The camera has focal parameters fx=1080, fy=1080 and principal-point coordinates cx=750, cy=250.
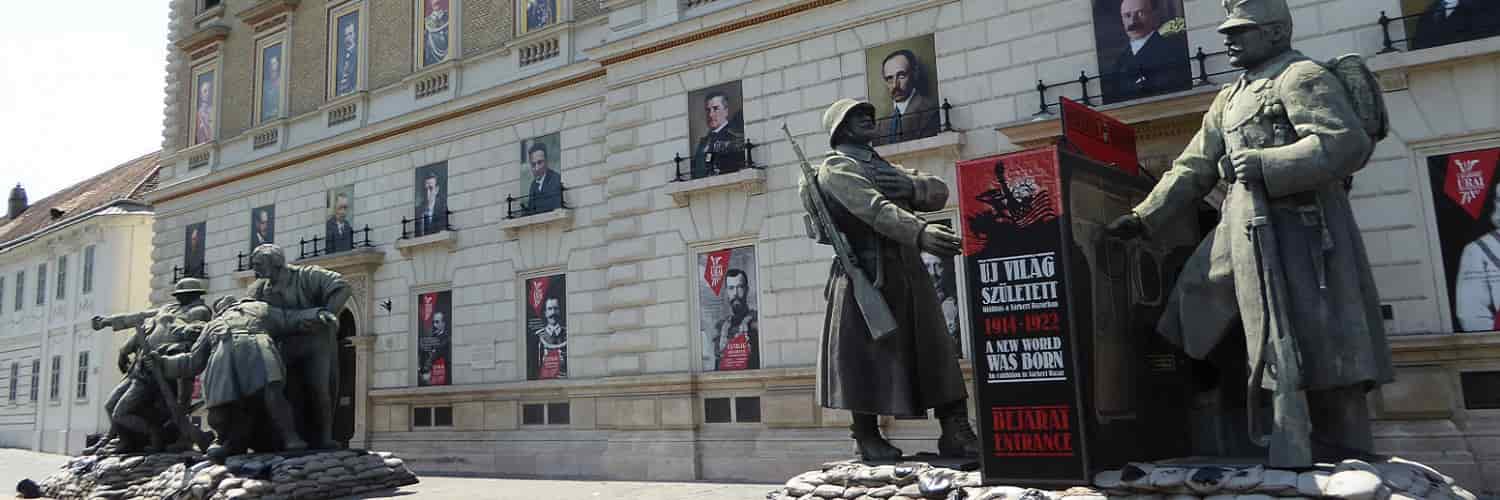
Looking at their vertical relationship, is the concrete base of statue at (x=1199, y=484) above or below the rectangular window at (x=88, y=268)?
below

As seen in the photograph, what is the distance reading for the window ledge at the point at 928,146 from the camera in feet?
45.1

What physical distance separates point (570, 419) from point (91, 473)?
6792 millimetres

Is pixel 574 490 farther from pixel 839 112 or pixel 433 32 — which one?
pixel 433 32

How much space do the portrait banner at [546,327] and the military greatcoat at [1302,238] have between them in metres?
13.9

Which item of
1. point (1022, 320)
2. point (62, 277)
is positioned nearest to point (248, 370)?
point (1022, 320)

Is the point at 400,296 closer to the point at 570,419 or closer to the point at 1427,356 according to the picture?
the point at 570,419

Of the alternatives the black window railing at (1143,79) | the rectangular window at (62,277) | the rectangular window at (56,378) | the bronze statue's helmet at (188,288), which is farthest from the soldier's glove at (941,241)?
the rectangular window at (62,277)

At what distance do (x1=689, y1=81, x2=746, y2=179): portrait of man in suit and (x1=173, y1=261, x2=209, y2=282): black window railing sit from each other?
1527cm

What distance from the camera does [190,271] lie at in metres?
25.9

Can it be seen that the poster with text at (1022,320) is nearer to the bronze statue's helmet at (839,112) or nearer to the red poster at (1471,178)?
the bronze statue's helmet at (839,112)

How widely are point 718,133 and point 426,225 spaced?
7551 mm

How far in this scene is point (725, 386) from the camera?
15.4m

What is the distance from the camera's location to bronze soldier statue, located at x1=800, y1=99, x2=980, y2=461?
6328mm

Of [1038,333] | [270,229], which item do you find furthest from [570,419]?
[1038,333]
